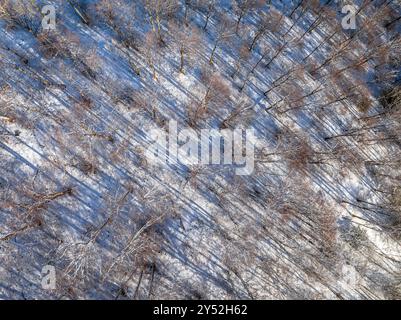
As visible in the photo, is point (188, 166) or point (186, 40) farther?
point (186, 40)

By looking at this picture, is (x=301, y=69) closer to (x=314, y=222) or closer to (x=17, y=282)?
(x=314, y=222)

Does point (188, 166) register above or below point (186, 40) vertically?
below

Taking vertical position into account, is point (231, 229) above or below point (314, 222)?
below

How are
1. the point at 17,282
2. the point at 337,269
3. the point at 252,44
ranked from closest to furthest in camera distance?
the point at 17,282 → the point at 337,269 → the point at 252,44

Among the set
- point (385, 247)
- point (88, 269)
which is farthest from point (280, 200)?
point (88, 269)

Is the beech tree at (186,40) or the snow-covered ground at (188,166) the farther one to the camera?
the beech tree at (186,40)

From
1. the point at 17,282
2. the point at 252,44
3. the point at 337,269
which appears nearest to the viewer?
the point at 17,282

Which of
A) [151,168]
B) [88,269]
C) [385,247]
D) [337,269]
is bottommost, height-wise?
[88,269]

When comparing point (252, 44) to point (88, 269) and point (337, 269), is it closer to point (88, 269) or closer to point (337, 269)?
point (337, 269)

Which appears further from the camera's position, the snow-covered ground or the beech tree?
the beech tree

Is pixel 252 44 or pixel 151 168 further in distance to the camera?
pixel 252 44
